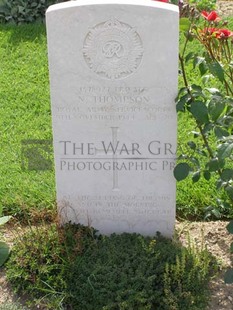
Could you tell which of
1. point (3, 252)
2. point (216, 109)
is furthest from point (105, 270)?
point (216, 109)

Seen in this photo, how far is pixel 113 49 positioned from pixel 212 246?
48.2 inches

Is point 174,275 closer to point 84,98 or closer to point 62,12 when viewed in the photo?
point 84,98

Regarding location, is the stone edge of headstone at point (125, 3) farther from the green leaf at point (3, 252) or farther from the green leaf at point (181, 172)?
the green leaf at point (3, 252)

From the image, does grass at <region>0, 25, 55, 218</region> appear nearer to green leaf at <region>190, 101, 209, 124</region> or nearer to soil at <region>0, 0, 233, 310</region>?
soil at <region>0, 0, 233, 310</region>

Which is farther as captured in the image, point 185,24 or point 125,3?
point 185,24

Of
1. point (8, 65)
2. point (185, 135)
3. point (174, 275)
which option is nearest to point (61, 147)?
point (174, 275)

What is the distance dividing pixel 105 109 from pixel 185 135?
1.51 metres

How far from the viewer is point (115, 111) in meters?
3.35

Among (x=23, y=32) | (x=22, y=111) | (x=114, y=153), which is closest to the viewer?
(x=114, y=153)

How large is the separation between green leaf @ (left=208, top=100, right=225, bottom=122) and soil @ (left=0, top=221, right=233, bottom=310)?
632mm

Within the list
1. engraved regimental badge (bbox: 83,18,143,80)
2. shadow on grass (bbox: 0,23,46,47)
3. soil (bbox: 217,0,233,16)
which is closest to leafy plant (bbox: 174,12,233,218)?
engraved regimental badge (bbox: 83,18,143,80)

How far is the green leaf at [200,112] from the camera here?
3215 mm

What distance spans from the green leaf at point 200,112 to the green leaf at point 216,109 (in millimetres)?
34

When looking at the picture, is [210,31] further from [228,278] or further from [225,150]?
[228,278]
